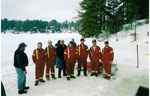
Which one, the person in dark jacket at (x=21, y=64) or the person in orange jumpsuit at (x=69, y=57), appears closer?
the person in dark jacket at (x=21, y=64)

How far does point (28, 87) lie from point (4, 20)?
108m

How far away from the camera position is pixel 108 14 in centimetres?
2208

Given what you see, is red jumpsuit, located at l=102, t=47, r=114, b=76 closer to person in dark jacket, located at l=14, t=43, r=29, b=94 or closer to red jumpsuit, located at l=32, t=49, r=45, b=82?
red jumpsuit, located at l=32, t=49, r=45, b=82

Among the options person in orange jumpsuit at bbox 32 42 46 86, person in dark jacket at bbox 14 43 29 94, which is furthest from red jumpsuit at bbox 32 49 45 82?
person in dark jacket at bbox 14 43 29 94

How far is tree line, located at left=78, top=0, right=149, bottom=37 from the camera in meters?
20.0

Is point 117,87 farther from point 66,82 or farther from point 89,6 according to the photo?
point 89,6

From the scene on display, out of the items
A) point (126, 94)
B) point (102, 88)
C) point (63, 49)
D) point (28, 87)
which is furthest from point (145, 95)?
point (28, 87)

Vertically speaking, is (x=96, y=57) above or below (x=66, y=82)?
above

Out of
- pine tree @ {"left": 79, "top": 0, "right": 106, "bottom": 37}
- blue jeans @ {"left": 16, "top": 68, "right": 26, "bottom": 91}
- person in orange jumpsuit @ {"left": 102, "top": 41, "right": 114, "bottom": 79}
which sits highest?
pine tree @ {"left": 79, "top": 0, "right": 106, "bottom": 37}

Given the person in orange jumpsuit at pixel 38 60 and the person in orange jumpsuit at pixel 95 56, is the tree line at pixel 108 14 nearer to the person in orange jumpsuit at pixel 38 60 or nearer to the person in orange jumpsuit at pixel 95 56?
the person in orange jumpsuit at pixel 95 56

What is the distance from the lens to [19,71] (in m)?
3.84

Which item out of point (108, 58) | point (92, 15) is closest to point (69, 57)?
point (108, 58)

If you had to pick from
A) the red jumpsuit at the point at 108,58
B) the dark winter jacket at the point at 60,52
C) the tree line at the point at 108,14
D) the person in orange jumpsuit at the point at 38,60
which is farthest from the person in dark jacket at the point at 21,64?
the tree line at the point at 108,14

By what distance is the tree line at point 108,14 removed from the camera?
20.0m
